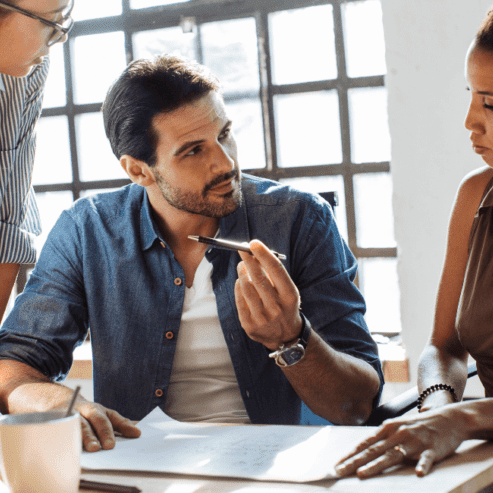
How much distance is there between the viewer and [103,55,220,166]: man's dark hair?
1586 mm

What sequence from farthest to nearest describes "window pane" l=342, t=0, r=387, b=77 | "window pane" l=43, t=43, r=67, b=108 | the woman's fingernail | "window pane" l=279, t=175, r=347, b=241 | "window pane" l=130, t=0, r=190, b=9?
1. "window pane" l=43, t=43, r=67, b=108
2. "window pane" l=130, t=0, r=190, b=9
3. "window pane" l=279, t=175, r=347, b=241
4. "window pane" l=342, t=0, r=387, b=77
5. the woman's fingernail

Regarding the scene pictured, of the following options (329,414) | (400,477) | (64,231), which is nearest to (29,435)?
(400,477)

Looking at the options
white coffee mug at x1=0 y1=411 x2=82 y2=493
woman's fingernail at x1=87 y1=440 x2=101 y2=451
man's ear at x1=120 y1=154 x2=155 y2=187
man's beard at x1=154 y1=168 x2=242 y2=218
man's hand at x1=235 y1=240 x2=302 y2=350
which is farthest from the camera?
man's ear at x1=120 y1=154 x2=155 y2=187

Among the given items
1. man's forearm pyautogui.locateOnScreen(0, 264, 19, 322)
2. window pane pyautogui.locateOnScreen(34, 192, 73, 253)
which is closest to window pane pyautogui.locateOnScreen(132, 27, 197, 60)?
window pane pyautogui.locateOnScreen(34, 192, 73, 253)

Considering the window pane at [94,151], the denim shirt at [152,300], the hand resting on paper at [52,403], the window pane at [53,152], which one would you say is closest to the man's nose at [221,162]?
the denim shirt at [152,300]

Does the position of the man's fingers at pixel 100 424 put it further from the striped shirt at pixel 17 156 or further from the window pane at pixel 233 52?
the window pane at pixel 233 52

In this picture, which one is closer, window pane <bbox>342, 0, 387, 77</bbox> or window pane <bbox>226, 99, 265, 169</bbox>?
window pane <bbox>342, 0, 387, 77</bbox>

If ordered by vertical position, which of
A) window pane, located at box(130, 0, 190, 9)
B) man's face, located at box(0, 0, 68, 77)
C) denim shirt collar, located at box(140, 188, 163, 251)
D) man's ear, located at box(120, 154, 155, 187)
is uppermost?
window pane, located at box(130, 0, 190, 9)

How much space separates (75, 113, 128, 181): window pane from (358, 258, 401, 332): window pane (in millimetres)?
1196

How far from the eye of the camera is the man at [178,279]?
1.47 m

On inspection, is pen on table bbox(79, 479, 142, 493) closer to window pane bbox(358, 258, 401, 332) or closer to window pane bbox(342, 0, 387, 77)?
window pane bbox(358, 258, 401, 332)

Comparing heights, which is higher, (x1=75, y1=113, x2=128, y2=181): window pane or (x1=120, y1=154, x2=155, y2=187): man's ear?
(x1=75, y1=113, x2=128, y2=181): window pane

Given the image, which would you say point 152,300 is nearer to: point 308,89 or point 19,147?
point 19,147

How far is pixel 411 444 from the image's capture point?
2.74ft
